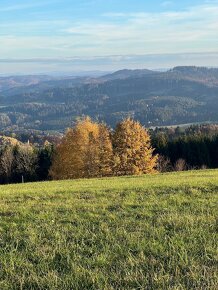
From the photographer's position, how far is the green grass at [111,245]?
5477mm

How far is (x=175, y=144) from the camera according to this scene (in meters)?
80.0

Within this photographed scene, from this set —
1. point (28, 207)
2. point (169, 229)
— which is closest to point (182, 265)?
point (169, 229)

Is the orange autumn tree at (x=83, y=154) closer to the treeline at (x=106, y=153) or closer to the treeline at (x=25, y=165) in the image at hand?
the treeline at (x=106, y=153)

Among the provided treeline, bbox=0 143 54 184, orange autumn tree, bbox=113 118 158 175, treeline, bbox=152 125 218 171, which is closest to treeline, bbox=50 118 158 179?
orange autumn tree, bbox=113 118 158 175

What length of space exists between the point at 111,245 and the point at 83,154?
4856 centimetres

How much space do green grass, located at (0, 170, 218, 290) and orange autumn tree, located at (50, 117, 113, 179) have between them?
4395 cm

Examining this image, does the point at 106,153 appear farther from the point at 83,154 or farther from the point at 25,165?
the point at 25,165

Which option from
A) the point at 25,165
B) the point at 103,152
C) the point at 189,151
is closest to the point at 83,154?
the point at 103,152

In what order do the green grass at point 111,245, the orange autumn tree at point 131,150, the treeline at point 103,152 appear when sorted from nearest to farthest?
1. the green grass at point 111,245
2. the orange autumn tree at point 131,150
3. the treeline at point 103,152

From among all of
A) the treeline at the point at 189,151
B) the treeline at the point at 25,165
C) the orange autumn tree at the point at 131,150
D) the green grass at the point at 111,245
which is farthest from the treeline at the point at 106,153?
the green grass at the point at 111,245

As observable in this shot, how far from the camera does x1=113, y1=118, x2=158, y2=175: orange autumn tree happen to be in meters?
54.4

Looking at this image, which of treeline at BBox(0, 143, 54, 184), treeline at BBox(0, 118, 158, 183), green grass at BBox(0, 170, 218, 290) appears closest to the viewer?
green grass at BBox(0, 170, 218, 290)

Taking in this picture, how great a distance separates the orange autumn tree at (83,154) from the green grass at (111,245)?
4395 cm

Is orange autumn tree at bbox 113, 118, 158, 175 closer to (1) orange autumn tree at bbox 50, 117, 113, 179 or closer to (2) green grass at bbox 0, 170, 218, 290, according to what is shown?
(1) orange autumn tree at bbox 50, 117, 113, 179
